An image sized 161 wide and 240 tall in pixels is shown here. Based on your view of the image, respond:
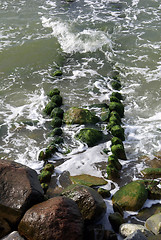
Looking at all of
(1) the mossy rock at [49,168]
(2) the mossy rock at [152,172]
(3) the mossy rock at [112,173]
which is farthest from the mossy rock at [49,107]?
(2) the mossy rock at [152,172]

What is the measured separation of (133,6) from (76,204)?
13.4 m

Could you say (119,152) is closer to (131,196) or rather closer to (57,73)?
(131,196)

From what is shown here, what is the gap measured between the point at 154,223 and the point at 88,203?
978 mm

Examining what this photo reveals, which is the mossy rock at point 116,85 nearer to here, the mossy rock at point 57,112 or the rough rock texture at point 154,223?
the mossy rock at point 57,112

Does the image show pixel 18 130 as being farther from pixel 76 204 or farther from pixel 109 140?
pixel 76 204

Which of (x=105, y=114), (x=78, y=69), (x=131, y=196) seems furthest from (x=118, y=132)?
(x=78, y=69)

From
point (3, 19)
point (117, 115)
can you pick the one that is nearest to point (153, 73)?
point (117, 115)

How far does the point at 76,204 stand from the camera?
362 cm

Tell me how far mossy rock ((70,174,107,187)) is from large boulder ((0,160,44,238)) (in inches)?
42.2

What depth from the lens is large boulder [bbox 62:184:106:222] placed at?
376 cm

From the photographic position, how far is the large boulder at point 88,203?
12.3 ft

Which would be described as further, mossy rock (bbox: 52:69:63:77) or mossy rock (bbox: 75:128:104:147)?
mossy rock (bbox: 52:69:63:77)

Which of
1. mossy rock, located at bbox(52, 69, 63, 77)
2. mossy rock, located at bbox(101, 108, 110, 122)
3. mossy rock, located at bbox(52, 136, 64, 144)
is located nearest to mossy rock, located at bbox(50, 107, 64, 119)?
mossy rock, located at bbox(52, 136, 64, 144)

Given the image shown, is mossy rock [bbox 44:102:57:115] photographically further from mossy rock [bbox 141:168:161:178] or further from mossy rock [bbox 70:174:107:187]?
mossy rock [bbox 141:168:161:178]
